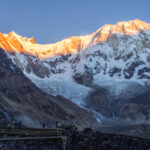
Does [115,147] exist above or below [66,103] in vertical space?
below

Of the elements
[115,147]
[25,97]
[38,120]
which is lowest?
[115,147]

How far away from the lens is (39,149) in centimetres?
1516

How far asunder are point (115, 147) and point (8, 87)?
86.0 metres

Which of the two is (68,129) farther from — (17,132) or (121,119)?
(121,119)

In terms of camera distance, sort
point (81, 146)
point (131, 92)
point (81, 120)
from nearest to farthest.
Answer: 1. point (81, 146)
2. point (81, 120)
3. point (131, 92)

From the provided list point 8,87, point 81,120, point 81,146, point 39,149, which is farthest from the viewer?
point 81,120

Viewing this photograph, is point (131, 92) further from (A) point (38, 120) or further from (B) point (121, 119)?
(A) point (38, 120)

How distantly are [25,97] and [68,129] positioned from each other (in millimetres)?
88592

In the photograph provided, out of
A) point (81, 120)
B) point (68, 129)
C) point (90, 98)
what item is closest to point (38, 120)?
point (81, 120)

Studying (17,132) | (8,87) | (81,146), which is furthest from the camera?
(8,87)

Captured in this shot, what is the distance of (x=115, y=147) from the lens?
27375 millimetres

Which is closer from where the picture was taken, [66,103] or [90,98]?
[66,103]

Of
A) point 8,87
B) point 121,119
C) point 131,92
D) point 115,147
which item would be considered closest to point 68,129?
point 115,147

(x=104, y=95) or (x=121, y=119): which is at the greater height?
(x=104, y=95)
